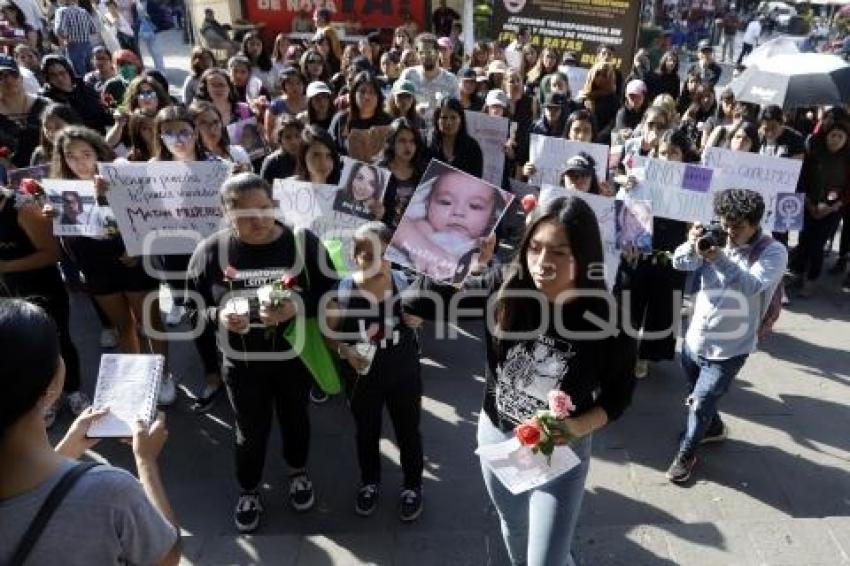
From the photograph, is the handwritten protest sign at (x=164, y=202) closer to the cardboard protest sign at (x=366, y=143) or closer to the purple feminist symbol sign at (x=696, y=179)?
the cardboard protest sign at (x=366, y=143)

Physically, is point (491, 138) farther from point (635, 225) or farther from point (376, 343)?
point (376, 343)

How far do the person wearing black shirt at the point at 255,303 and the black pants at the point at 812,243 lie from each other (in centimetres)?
540

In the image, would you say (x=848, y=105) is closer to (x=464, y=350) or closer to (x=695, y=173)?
(x=695, y=173)

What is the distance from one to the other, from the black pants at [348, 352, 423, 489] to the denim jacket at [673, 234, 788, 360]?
171 cm

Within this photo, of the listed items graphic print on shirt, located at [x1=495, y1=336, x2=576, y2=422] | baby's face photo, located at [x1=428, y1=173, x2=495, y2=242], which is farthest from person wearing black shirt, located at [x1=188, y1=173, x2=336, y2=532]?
graphic print on shirt, located at [x1=495, y1=336, x2=576, y2=422]

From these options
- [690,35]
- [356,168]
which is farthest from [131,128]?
[690,35]

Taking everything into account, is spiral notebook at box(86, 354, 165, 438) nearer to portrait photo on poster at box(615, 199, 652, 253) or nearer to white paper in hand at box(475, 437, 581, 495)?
white paper in hand at box(475, 437, 581, 495)

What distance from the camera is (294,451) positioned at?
3828mm

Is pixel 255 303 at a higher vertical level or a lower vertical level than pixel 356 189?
lower

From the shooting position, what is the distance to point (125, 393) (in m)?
2.21

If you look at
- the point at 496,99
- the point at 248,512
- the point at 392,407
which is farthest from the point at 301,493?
the point at 496,99

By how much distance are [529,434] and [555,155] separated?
139 inches

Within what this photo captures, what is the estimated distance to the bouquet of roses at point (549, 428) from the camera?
8.05 feet

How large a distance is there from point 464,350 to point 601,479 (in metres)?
1.86
